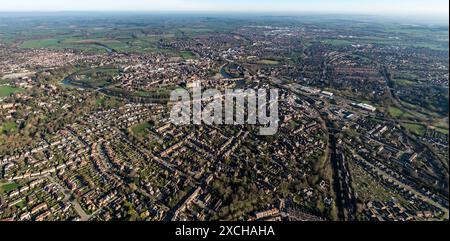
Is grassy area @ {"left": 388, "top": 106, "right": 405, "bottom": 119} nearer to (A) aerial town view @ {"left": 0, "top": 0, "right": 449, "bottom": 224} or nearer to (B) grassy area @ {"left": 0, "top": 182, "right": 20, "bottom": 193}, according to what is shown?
(A) aerial town view @ {"left": 0, "top": 0, "right": 449, "bottom": 224}

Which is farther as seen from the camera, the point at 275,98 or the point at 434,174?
the point at 275,98

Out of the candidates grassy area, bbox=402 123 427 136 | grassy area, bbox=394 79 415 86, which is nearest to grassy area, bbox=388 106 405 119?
grassy area, bbox=402 123 427 136

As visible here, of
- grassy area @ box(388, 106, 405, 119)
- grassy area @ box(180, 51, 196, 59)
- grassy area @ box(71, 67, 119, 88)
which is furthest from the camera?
grassy area @ box(180, 51, 196, 59)

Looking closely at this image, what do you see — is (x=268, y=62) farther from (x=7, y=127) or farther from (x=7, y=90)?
(x=7, y=127)

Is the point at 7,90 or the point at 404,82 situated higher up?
the point at 404,82

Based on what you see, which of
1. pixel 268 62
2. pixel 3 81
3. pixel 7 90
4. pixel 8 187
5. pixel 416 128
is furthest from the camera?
pixel 268 62

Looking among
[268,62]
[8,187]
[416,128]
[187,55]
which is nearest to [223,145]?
[8,187]

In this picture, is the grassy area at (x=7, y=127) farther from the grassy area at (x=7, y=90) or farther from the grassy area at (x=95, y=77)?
the grassy area at (x=95, y=77)

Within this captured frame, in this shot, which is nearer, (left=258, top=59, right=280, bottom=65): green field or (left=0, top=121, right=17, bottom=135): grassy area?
(left=0, top=121, right=17, bottom=135): grassy area

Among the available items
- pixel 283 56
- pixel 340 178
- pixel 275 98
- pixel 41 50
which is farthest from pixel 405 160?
pixel 41 50

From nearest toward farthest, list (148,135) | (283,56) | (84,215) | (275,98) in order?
(84,215) → (148,135) → (275,98) → (283,56)
